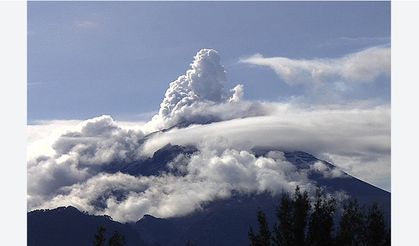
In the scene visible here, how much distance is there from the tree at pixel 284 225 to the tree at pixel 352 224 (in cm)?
502


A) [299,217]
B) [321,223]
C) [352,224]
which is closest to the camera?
[321,223]

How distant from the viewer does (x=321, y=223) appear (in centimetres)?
6531

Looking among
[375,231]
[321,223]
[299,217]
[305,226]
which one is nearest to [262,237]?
[299,217]

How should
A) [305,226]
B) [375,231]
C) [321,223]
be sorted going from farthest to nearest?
1. [375,231]
2. [305,226]
3. [321,223]

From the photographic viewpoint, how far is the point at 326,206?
67.4 m

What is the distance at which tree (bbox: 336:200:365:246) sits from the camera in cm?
6700

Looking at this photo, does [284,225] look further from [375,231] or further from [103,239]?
[103,239]

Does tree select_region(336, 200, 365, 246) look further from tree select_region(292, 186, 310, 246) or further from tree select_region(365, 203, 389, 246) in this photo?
tree select_region(292, 186, 310, 246)

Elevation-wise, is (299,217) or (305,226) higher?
(299,217)

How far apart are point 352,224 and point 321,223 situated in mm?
7397

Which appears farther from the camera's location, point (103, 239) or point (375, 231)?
point (375, 231)
